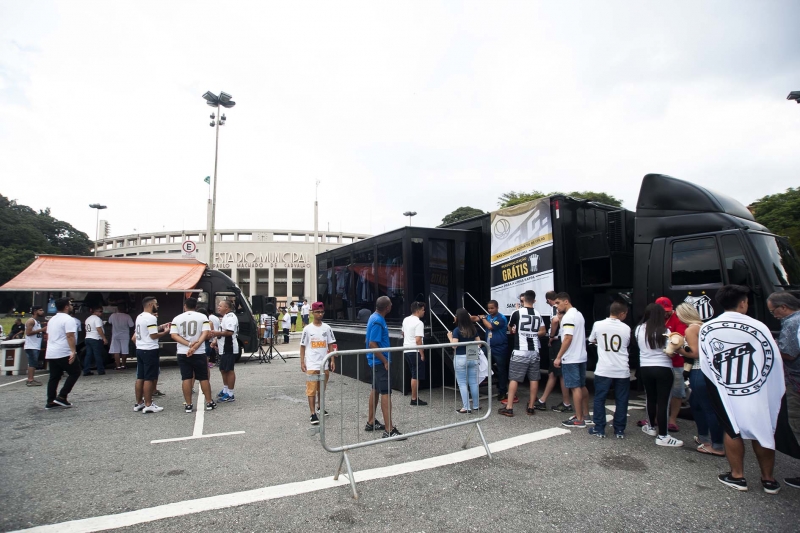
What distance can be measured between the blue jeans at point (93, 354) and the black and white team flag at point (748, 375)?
12.0m

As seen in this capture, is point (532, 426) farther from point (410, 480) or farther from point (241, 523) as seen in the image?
point (241, 523)

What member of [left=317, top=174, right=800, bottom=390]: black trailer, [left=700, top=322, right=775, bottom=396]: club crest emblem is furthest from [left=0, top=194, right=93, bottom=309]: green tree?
[left=700, top=322, right=775, bottom=396]: club crest emblem

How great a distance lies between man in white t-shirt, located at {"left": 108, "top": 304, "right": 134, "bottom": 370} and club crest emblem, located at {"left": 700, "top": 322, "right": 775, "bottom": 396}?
1259 cm

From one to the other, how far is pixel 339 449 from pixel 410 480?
702 mm

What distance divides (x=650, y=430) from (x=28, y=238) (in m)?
66.9

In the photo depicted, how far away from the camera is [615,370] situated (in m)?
4.94

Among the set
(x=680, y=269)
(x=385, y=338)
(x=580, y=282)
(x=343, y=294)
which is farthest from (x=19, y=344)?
(x=680, y=269)

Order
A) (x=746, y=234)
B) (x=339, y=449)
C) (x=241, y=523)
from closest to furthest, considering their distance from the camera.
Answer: (x=241, y=523), (x=339, y=449), (x=746, y=234)

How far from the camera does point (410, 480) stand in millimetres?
3824

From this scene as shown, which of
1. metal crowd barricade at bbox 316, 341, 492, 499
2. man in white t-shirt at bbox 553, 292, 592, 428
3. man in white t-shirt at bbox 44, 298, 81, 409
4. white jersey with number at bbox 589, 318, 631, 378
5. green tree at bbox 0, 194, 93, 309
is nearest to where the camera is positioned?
metal crowd barricade at bbox 316, 341, 492, 499

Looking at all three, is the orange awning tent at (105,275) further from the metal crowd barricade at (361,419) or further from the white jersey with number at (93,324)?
the metal crowd barricade at (361,419)

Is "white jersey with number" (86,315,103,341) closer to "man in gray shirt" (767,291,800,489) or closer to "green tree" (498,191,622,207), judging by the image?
"man in gray shirt" (767,291,800,489)

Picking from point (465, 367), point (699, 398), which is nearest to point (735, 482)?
point (699, 398)

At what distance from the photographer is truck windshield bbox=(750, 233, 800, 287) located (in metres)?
5.34
